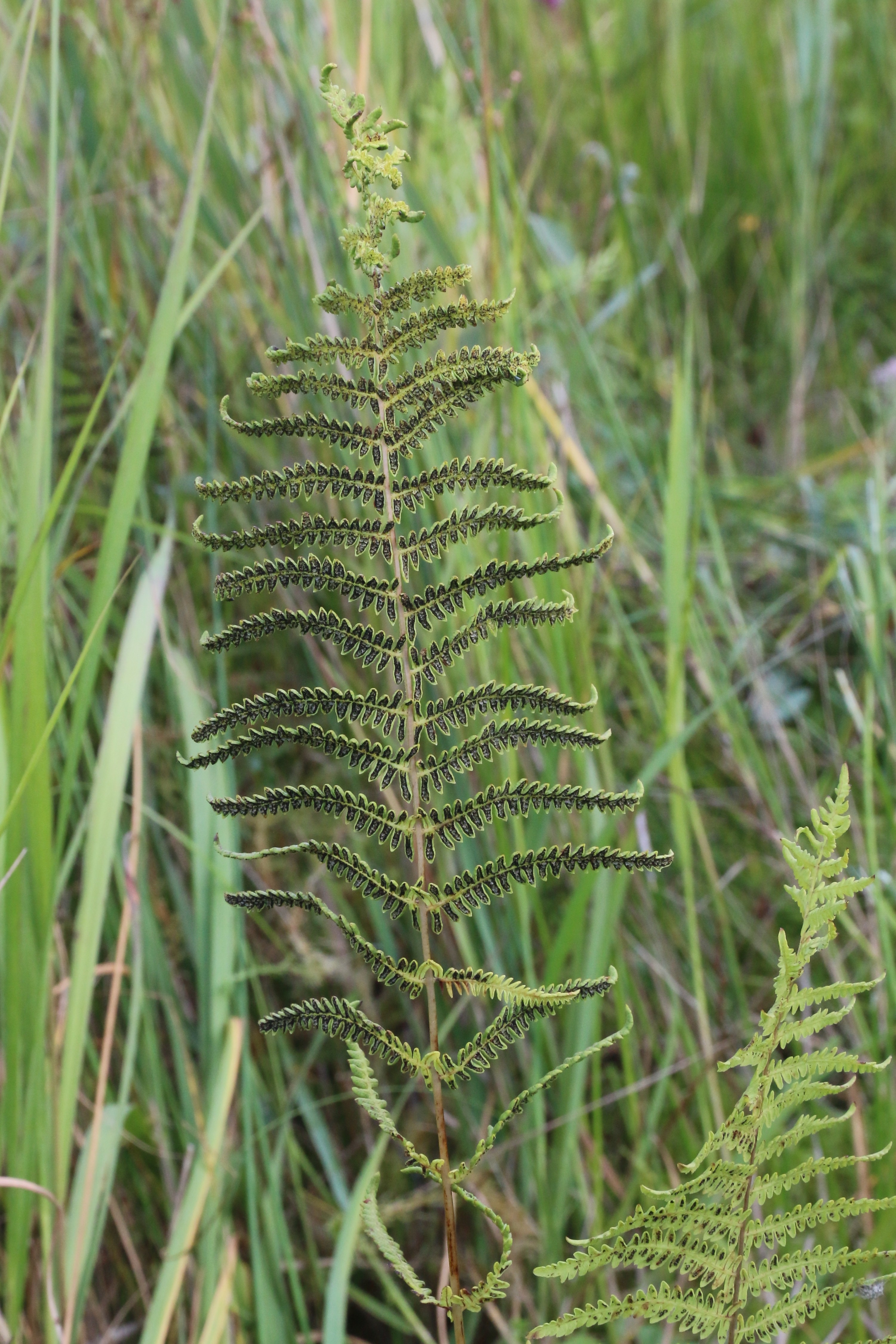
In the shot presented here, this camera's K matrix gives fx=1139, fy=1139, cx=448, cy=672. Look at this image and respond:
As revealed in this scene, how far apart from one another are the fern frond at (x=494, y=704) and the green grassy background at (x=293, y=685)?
22.5 inches

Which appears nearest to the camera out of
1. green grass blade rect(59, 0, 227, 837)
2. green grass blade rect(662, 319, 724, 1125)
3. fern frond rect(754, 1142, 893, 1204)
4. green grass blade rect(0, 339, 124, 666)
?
fern frond rect(754, 1142, 893, 1204)

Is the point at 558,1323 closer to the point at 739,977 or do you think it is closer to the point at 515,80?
the point at 739,977

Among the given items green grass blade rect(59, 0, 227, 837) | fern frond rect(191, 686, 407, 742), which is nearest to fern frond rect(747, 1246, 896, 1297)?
fern frond rect(191, 686, 407, 742)

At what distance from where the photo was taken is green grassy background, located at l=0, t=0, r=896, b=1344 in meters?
1.28

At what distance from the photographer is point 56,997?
1459mm

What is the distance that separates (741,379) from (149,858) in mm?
2056

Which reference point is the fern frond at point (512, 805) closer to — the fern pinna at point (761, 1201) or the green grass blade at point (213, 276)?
the fern pinna at point (761, 1201)

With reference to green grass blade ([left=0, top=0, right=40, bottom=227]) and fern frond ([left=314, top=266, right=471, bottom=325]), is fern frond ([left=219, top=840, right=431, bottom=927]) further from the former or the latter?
green grass blade ([left=0, top=0, right=40, bottom=227])

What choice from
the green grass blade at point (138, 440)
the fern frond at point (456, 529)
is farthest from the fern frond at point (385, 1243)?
the green grass blade at point (138, 440)

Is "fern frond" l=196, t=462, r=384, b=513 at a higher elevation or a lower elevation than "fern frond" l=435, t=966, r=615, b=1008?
higher

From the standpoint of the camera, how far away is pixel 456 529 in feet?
2.25

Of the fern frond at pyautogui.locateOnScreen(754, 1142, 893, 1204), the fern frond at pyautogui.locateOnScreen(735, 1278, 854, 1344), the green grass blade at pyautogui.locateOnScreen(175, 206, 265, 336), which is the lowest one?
the fern frond at pyautogui.locateOnScreen(735, 1278, 854, 1344)

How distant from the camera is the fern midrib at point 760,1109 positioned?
0.70 metres

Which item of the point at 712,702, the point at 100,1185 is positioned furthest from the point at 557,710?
the point at 712,702
